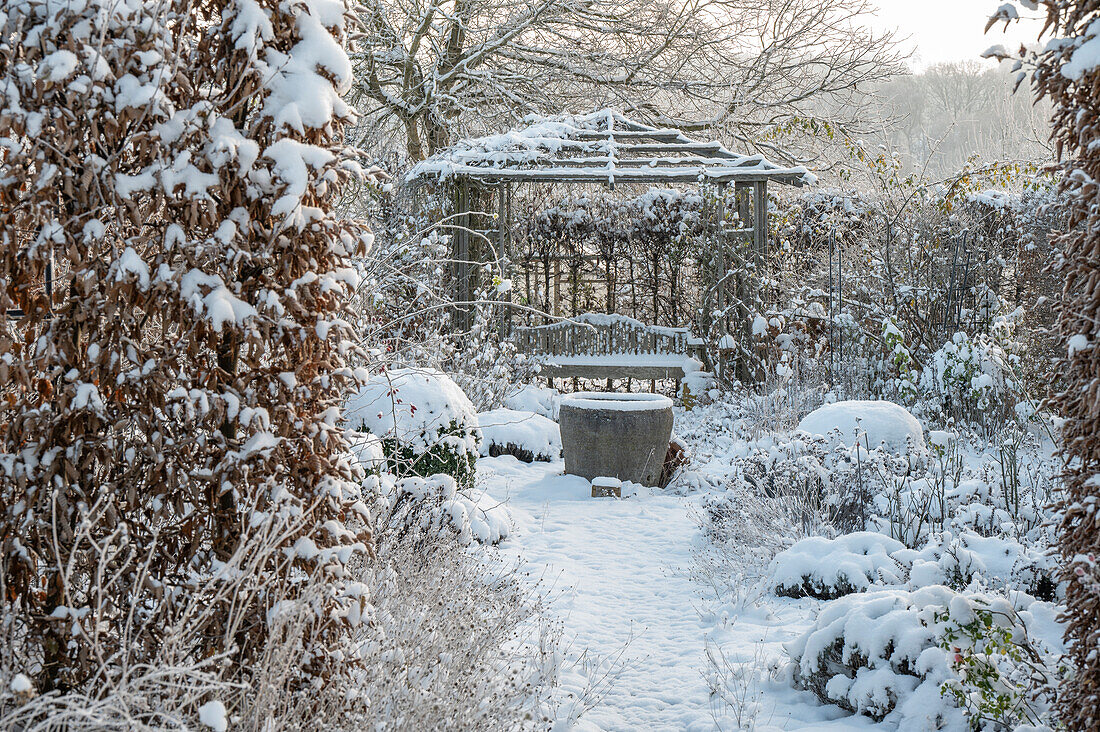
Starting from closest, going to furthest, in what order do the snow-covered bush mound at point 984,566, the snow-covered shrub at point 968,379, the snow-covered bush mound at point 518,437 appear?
1. the snow-covered bush mound at point 984,566
2. the snow-covered shrub at point 968,379
3. the snow-covered bush mound at point 518,437

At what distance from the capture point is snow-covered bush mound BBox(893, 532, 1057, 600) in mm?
4070

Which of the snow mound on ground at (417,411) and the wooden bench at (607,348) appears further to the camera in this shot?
the wooden bench at (607,348)

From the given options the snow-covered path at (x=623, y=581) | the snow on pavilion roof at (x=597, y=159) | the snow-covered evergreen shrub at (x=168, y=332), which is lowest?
the snow-covered path at (x=623, y=581)

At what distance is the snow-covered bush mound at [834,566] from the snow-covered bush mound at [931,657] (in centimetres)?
65

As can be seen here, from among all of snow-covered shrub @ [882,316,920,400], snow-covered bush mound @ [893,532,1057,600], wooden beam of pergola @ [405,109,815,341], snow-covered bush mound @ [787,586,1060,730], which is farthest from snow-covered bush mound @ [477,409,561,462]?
snow-covered bush mound @ [787,586,1060,730]

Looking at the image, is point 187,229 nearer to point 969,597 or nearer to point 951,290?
point 969,597

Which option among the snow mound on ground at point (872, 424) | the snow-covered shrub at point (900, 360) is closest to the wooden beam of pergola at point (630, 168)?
the snow-covered shrub at point (900, 360)

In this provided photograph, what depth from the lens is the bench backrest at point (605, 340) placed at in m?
11.5

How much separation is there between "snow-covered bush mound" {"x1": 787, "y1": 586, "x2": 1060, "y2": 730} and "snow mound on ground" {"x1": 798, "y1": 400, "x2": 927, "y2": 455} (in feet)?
8.76

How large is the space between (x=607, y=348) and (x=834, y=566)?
23.5 feet

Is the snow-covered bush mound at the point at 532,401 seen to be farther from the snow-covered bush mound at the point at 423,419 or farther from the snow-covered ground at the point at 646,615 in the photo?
the snow-covered bush mound at the point at 423,419

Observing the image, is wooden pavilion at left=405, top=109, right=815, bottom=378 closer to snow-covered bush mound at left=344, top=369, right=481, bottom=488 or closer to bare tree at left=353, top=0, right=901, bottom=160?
bare tree at left=353, top=0, right=901, bottom=160

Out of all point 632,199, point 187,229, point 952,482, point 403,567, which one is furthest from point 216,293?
point 632,199

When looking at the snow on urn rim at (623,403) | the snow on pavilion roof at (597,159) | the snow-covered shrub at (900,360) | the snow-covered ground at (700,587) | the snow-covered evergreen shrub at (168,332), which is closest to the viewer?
the snow-covered evergreen shrub at (168,332)
